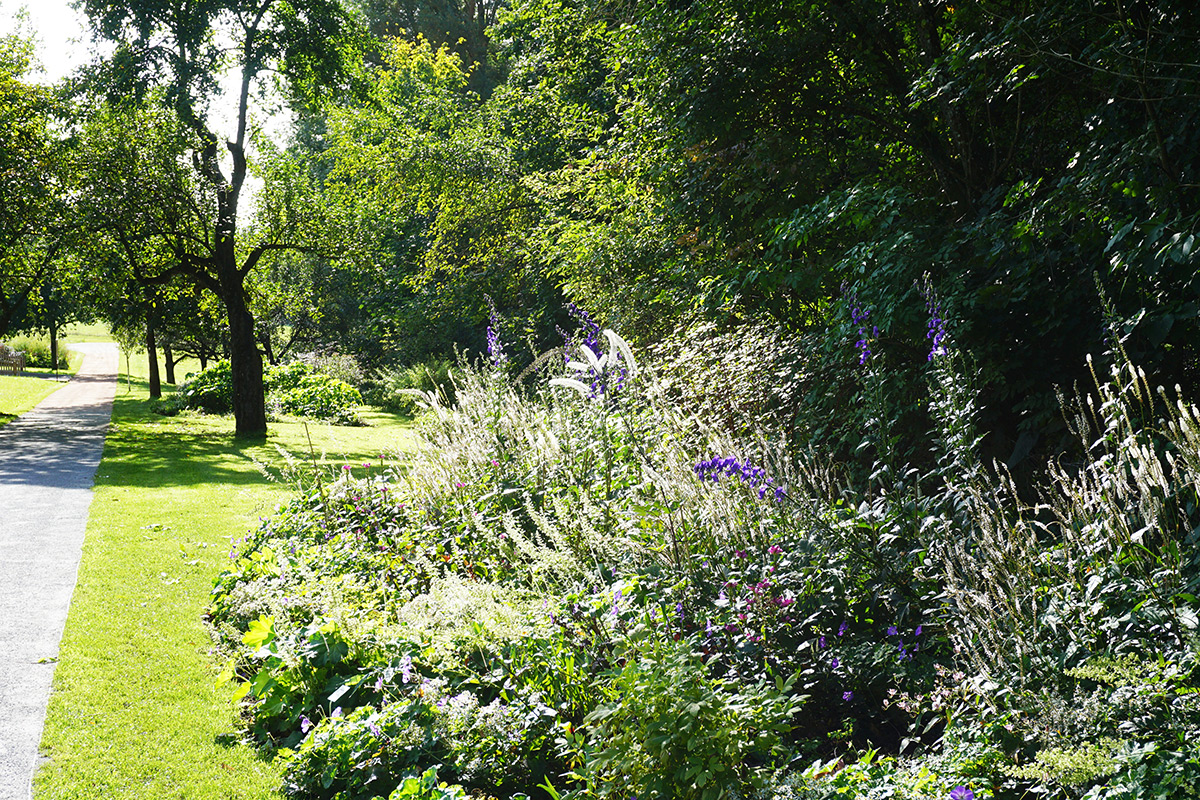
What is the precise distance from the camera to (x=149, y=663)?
4.73 m

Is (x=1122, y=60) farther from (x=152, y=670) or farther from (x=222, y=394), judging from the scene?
(x=222, y=394)

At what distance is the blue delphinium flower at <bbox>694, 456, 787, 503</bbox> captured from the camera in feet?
13.5

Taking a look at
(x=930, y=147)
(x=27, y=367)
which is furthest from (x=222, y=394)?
(x=27, y=367)

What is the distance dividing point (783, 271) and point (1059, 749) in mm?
4540

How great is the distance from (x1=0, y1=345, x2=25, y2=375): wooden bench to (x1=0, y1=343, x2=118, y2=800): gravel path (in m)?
22.7

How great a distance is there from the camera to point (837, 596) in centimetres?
333

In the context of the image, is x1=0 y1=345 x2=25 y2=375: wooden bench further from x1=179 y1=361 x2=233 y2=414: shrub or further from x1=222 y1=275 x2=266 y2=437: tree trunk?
x1=222 y1=275 x2=266 y2=437: tree trunk

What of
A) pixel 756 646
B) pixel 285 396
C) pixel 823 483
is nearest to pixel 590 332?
pixel 823 483

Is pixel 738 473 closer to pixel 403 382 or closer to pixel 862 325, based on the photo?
pixel 862 325

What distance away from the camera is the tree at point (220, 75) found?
596 inches

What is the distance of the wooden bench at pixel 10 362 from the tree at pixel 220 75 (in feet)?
84.8

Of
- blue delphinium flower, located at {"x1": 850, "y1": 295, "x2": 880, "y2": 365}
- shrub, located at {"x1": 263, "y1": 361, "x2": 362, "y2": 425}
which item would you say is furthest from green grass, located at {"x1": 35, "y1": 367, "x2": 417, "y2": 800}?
shrub, located at {"x1": 263, "y1": 361, "x2": 362, "y2": 425}

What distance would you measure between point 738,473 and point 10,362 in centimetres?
4160

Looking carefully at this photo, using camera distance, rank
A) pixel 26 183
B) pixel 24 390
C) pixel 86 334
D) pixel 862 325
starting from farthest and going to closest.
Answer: pixel 86 334 < pixel 24 390 < pixel 26 183 < pixel 862 325
